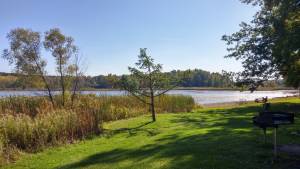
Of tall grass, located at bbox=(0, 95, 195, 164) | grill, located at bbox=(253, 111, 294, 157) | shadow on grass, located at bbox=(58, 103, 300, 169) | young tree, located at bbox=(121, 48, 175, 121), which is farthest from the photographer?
young tree, located at bbox=(121, 48, 175, 121)

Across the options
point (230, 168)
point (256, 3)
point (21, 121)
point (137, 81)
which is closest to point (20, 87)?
point (137, 81)

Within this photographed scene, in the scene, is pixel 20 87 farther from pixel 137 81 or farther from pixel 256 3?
pixel 256 3

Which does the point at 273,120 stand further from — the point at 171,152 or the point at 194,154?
the point at 171,152

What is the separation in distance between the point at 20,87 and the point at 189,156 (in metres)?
13.5

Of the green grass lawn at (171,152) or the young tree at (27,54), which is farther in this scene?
the young tree at (27,54)

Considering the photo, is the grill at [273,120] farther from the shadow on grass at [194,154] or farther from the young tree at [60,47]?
the young tree at [60,47]

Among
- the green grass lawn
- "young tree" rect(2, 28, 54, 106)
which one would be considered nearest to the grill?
the green grass lawn

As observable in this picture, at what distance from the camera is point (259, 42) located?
1692 centimetres

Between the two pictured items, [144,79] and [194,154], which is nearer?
[194,154]

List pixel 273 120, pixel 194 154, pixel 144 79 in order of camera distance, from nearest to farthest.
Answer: pixel 273 120
pixel 194 154
pixel 144 79

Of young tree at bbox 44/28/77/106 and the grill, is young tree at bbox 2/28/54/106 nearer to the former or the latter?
young tree at bbox 44/28/77/106

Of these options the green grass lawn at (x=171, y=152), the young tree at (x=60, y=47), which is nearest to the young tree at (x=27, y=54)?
the young tree at (x=60, y=47)

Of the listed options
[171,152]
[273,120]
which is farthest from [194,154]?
[273,120]

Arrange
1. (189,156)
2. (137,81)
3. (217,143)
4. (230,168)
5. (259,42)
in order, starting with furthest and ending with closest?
(259,42) < (137,81) < (217,143) < (189,156) < (230,168)
